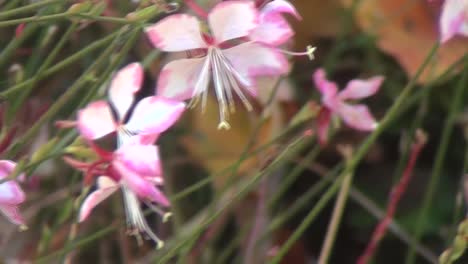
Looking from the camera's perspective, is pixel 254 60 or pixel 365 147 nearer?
pixel 254 60

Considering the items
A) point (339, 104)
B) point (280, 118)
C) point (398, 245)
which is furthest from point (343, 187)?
point (398, 245)

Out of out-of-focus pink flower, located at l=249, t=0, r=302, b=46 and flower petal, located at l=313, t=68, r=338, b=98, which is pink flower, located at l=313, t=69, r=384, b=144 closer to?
flower petal, located at l=313, t=68, r=338, b=98

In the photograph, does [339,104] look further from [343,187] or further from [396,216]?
[396,216]

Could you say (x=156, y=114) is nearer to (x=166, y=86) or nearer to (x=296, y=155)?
(x=166, y=86)

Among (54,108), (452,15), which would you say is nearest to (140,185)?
(54,108)

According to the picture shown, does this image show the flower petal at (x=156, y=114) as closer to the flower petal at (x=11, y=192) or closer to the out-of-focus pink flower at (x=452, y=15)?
the flower petal at (x=11, y=192)

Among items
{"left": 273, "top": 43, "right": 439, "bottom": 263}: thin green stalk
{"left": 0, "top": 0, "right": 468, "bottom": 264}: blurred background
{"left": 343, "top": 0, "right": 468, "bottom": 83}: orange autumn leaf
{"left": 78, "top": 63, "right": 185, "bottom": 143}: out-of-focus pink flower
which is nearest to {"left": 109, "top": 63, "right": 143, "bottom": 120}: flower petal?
{"left": 78, "top": 63, "right": 185, "bottom": 143}: out-of-focus pink flower
